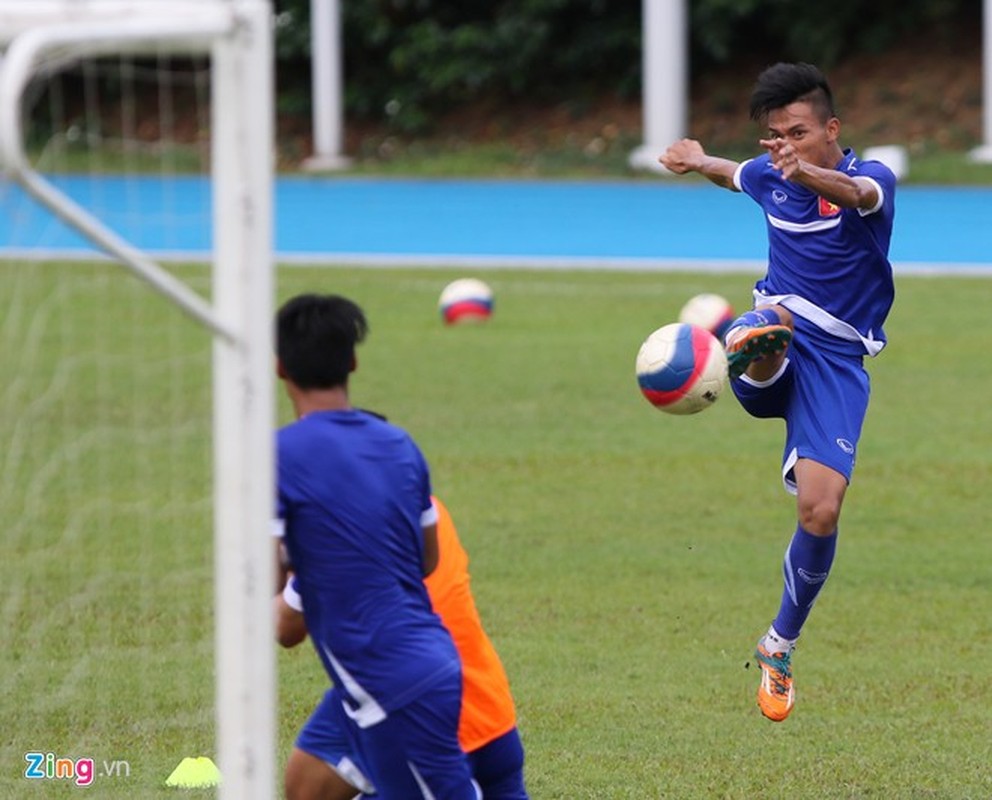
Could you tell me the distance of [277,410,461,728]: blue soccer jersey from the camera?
4.16 m

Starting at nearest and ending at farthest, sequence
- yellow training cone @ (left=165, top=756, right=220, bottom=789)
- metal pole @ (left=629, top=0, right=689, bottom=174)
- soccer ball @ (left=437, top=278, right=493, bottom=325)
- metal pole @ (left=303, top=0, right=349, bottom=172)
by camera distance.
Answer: yellow training cone @ (left=165, top=756, right=220, bottom=789) → soccer ball @ (left=437, top=278, right=493, bottom=325) → metal pole @ (left=629, top=0, right=689, bottom=174) → metal pole @ (left=303, top=0, right=349, bottom=172)

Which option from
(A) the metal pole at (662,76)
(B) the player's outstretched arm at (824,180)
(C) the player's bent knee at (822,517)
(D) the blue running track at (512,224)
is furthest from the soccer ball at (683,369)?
(A) the metal pole at (662,76)

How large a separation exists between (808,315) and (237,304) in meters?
3.21

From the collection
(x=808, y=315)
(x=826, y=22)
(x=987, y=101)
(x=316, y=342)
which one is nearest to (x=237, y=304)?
(x=316, y=342)

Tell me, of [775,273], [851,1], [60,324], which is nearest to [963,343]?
[60,324]

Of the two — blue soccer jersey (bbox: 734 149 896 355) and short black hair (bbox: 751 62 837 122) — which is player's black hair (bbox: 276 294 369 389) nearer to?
short black hair (bbox: 751 62 837 122)

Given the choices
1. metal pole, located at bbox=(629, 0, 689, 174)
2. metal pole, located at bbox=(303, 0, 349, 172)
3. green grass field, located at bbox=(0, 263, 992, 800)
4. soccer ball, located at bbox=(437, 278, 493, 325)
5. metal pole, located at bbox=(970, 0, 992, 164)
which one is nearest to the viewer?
green grass field, located at bbox=(0, 263, 992, 800)

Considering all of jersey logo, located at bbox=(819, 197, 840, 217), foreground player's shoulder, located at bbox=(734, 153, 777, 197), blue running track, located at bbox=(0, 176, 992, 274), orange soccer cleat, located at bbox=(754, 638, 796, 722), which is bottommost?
blue running track, located at bbox=(0, 176, 992, 274)

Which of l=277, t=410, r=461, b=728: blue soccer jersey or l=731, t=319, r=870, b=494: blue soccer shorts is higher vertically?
l=277, t=410, r=461, b=728: blue soccer jersey

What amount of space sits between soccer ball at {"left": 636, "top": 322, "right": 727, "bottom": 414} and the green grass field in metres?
1.05

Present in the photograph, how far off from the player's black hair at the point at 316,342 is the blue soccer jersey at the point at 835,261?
278 centimetres

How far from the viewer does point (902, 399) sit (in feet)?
40.3

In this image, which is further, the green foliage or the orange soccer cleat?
the green foliage

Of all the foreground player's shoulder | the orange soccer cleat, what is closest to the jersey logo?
the foreground player's shoulder
